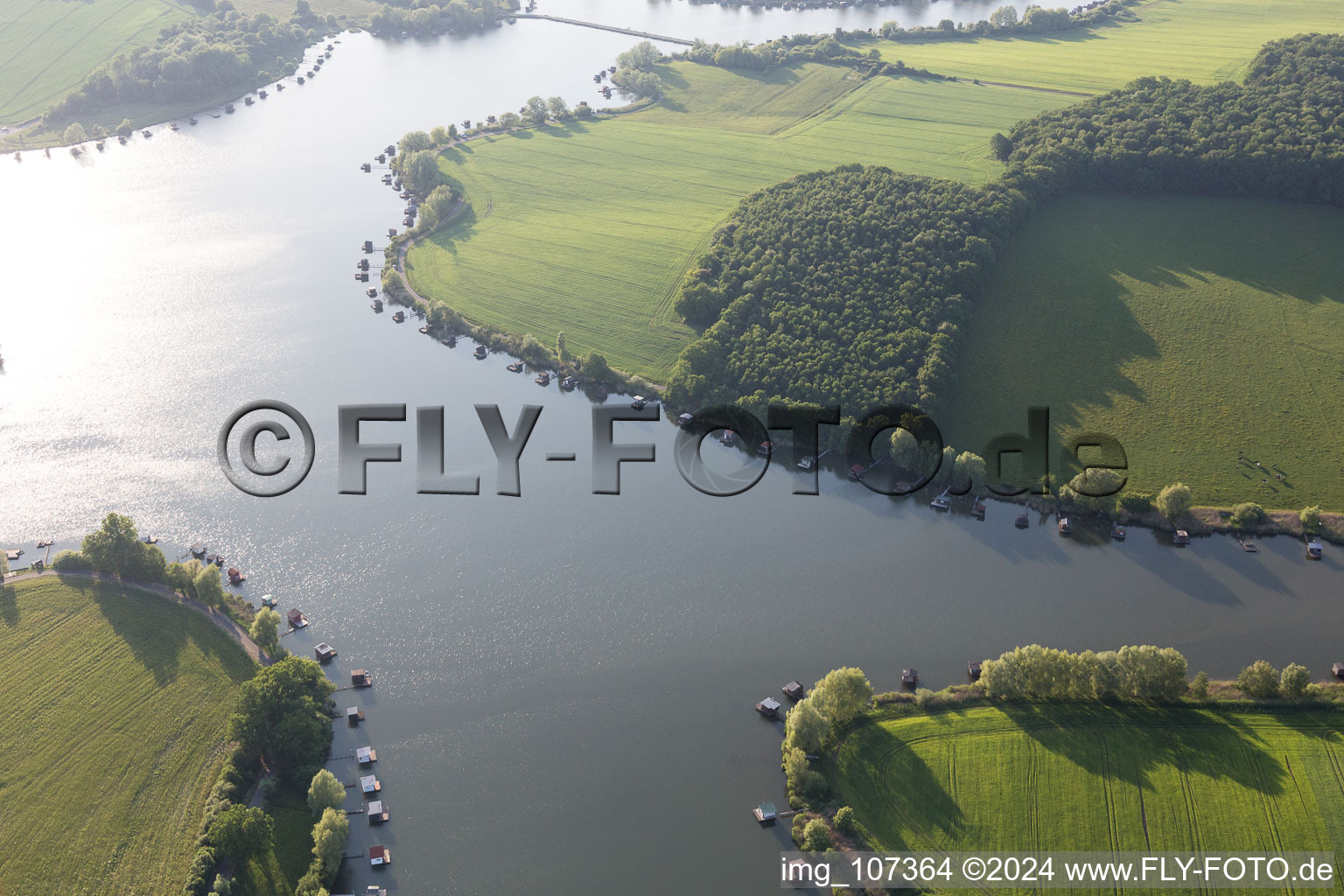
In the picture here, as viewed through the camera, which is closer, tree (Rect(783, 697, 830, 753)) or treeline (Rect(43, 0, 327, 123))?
tree (Rect(783, 697, 830, 753))

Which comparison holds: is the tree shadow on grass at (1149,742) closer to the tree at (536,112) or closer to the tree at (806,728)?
the tree at (806,728)

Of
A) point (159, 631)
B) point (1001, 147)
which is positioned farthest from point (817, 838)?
point (1001, 147)

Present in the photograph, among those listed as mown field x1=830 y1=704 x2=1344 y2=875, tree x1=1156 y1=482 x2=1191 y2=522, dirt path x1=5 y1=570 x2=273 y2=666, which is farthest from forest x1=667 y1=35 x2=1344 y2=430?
dirt path x1=5 y1=570 x2=273 y2=666

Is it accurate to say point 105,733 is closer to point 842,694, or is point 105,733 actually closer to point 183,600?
point 183,600

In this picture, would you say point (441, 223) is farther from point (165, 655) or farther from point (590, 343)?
point (165, 655)

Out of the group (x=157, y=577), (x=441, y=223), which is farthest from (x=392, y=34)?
(x=157, y=577)

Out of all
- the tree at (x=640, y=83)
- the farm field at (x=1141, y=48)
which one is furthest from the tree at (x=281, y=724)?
the farm field at (x=1141, y=48)

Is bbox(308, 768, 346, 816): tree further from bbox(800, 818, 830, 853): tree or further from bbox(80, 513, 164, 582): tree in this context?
bbox(800, 818, 830, 853): tree
